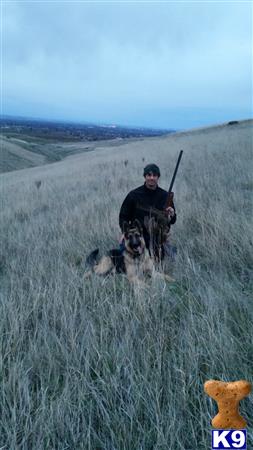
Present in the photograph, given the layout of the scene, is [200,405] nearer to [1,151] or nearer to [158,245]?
[158,245]

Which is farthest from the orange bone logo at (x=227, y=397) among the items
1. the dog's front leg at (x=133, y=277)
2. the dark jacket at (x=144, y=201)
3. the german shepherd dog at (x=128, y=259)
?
the dark jacket at (x=144, y=201)

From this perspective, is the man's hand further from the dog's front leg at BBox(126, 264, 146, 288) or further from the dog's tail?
the dog's tail

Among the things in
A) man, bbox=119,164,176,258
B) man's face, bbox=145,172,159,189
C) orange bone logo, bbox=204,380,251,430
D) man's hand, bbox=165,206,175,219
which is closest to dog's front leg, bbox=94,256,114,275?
man, bbox=119,164,176,258

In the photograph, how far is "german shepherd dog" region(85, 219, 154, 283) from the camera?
3817 mm

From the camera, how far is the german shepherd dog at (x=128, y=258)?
3817mm

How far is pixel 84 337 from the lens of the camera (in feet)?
7.94

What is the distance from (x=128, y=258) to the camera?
4113 mm

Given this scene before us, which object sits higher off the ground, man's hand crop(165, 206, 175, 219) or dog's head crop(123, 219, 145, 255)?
man's hand crop(165, 206, 175, 219)

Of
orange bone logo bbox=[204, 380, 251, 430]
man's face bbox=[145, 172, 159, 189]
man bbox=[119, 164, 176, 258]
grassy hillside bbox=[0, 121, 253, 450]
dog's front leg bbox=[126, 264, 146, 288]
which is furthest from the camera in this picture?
man bbox=[119, 164, 176, 258]

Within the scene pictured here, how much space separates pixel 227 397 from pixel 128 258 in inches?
117

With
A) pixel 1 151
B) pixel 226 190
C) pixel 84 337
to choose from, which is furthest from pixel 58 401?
pixel 1 151

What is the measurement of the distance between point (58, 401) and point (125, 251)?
250 cm

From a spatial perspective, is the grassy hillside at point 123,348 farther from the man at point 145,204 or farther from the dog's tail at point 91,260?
the man at point 145,204

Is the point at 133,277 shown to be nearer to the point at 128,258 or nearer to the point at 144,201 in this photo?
the point at 128,258
